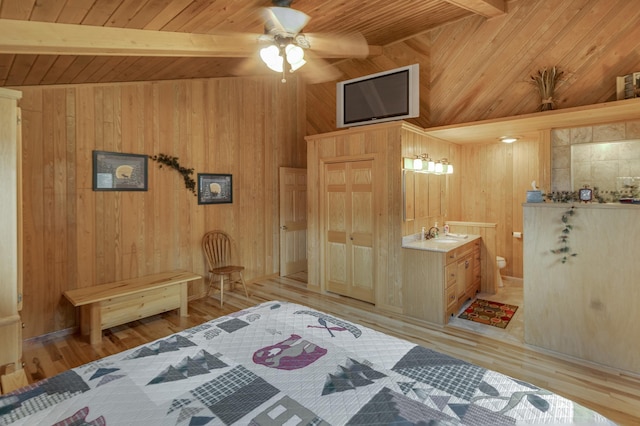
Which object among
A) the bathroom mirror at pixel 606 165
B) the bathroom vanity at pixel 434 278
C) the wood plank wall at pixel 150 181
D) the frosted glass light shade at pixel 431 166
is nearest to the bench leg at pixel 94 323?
the wood plank wall at pixel 150 181

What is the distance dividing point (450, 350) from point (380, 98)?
10.1 ft

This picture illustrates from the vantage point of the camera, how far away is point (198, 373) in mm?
1532

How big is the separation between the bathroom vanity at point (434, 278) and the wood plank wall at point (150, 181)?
2607mm

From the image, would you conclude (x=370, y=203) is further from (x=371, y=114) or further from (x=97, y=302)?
(x=97, y=302)

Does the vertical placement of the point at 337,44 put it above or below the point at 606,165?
above

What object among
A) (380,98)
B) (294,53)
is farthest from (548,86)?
(294,53)

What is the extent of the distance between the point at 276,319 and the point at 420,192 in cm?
292

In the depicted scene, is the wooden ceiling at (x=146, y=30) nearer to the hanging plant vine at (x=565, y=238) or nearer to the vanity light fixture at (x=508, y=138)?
the vanity light fixture at (x=508, y=138)

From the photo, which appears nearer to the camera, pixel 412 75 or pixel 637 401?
pixel 637 401

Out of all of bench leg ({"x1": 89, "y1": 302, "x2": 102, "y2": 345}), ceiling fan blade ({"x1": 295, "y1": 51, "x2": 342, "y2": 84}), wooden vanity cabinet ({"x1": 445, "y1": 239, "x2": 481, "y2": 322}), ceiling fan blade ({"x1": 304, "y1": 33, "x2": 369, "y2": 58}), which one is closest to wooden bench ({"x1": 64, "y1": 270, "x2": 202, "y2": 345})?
bench leg ({"x1": 89, "y1": 302, "x2": 102, "y2": 345})

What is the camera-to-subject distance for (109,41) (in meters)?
2.32

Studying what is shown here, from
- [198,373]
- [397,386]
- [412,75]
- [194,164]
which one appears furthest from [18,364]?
[412,75]

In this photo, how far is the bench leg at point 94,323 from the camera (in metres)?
3.28

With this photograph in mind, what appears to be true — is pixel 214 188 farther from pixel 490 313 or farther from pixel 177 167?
pixel 490 313
